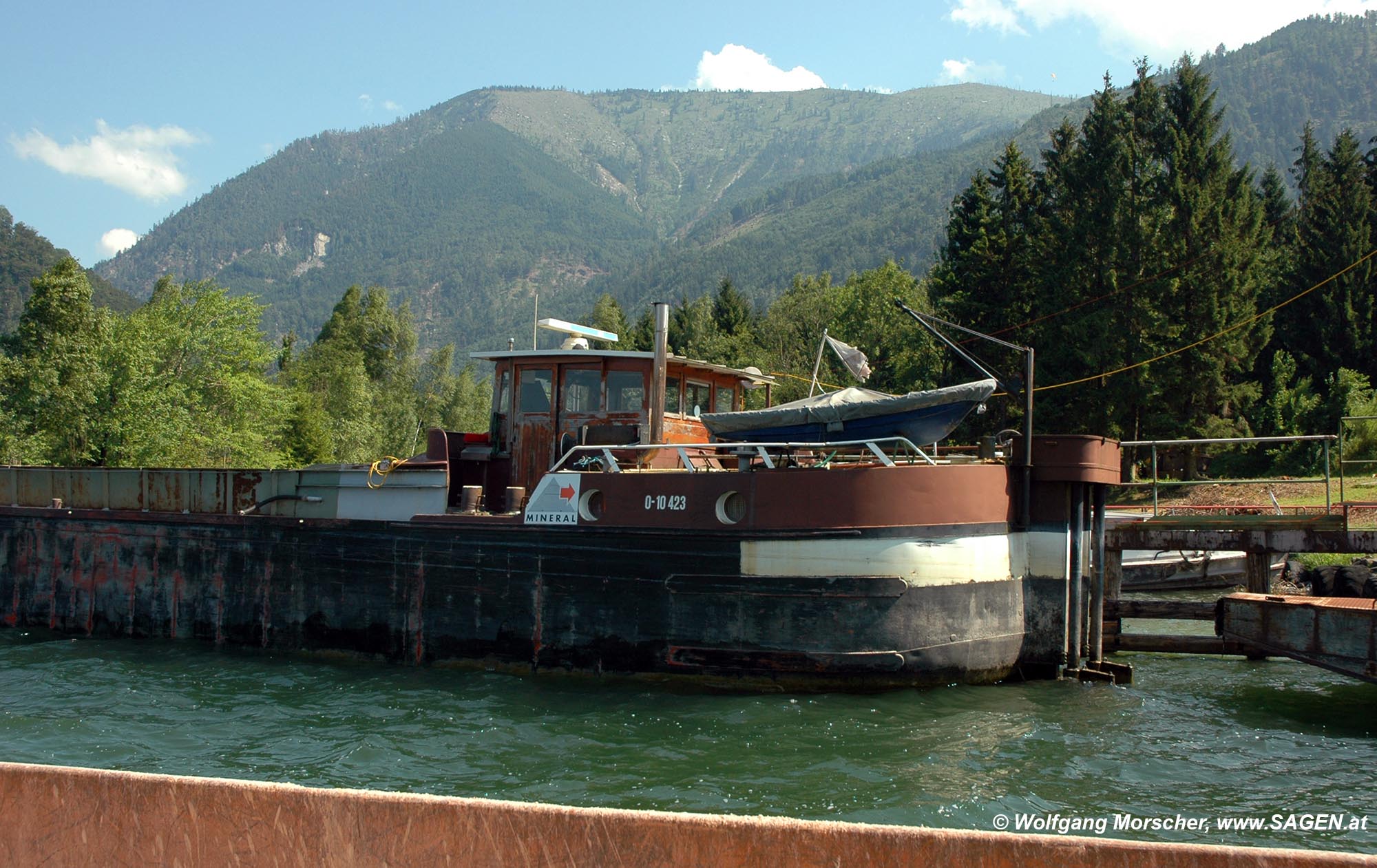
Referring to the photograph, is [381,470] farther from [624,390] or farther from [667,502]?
[667,502]

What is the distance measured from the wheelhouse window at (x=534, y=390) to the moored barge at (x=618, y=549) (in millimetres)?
26

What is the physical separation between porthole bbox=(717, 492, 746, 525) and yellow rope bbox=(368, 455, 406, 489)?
15.1 feet

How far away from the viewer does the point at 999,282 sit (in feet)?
123

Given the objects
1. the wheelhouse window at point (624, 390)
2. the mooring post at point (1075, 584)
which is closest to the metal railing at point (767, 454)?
the wheelhouse window at point (624, 390)

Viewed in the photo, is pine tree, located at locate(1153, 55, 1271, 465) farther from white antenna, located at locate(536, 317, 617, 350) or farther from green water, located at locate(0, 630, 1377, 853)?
white antenna, located at locate(536, 317, 617, 350)

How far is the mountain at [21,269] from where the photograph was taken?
98.6 metres

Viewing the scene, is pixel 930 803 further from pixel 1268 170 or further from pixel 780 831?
pixel 1268 170

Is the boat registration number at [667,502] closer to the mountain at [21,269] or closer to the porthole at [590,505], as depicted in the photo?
the porthole at [590,505]

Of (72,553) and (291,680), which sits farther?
(72,553)

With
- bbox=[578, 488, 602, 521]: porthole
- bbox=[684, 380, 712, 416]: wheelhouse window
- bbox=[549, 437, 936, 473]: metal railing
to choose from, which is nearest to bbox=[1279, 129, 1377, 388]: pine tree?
bbox=[684, 380, 712, 416]: wheelhouse window

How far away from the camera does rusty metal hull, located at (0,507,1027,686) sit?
1084cm

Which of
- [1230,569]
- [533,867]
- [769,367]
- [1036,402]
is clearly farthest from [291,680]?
[769,367]

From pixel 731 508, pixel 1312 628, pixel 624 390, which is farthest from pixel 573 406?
pixel 1312 628

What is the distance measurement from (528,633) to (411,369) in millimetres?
59739
